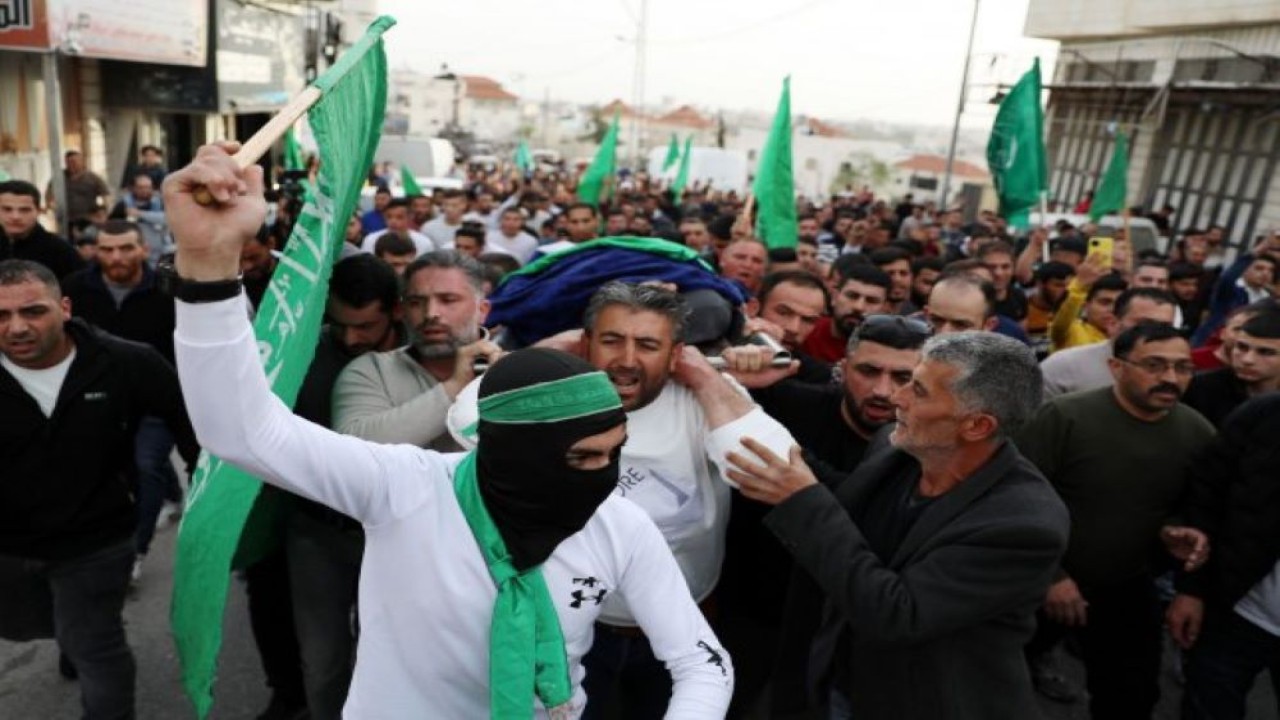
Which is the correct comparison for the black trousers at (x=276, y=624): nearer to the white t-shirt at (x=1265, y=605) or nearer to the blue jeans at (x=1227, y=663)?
the blue jeans at (x=1227, y=663)

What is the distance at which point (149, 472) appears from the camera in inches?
177

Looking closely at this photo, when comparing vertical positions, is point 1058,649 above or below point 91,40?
below

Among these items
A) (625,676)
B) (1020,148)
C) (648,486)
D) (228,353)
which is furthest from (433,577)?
(1020,148)

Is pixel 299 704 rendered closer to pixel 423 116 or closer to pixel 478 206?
pixel 478 206

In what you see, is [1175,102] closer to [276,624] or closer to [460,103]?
[276,624]

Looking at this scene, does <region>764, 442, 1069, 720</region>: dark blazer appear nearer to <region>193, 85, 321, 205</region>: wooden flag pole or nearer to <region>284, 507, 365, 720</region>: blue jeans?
<region>193, 85, 321, 205</region>: wooden flag pole

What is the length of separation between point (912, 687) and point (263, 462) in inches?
59.6

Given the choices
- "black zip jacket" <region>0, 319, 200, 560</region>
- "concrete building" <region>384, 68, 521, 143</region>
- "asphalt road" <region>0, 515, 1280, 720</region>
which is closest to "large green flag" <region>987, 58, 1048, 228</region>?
"asphalt road" <region>0, 515, 1280, 720</region>

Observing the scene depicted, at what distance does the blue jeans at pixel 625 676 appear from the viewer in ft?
8.50

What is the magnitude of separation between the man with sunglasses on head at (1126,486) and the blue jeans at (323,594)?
2318 mm

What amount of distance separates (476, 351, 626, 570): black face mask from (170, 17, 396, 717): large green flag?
830mm

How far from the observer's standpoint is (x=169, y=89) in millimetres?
14055

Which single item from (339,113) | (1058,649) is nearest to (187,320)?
(339,113)

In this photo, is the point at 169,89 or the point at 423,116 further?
the point at 423,116
